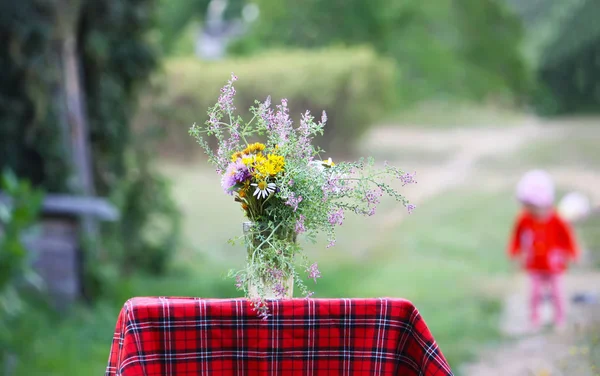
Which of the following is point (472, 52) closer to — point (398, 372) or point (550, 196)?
point (550, 196)

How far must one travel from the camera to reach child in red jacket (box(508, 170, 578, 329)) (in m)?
6.59

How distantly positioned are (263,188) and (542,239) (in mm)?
5090

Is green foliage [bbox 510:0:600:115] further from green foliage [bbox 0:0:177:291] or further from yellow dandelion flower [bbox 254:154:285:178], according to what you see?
yellow dandelion flower [bbox 254:154:285:178]

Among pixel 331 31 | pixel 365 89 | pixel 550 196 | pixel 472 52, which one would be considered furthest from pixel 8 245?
pixel 472 52

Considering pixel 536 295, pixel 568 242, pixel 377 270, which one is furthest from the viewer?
pixel 377 270

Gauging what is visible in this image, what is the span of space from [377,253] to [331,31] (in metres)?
7.69

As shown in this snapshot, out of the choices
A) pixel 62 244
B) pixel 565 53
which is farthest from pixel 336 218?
pixel 565 53

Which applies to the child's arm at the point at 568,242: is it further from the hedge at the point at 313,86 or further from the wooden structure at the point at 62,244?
the hedge at the point at 313,86

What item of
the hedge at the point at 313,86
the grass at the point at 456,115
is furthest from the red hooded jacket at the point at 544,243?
the grass at the point at 456,115

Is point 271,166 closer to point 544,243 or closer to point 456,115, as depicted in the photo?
point 544,243

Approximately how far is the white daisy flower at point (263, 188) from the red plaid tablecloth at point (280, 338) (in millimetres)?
245

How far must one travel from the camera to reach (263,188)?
6.43 feet

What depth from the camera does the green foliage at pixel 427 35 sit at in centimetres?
1947

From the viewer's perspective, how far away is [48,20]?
686cm
